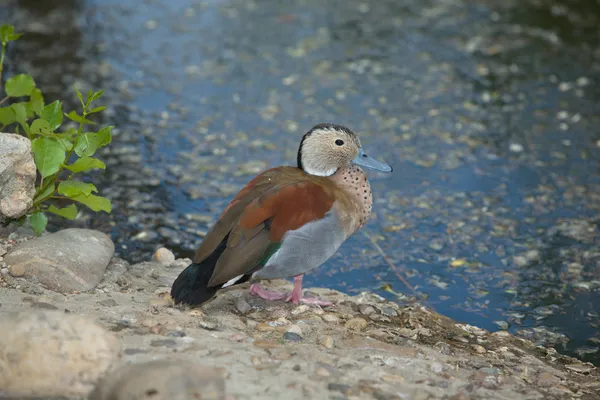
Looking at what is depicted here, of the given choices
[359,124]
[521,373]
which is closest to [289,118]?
[359,124]

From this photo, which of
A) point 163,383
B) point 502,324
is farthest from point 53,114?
point 502,324

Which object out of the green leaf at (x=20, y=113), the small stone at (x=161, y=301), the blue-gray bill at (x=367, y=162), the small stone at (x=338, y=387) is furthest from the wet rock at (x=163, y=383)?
the green leaf at (x=20, y=113)

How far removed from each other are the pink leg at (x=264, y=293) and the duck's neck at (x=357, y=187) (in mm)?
647

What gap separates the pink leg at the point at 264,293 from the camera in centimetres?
551

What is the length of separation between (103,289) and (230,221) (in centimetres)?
89

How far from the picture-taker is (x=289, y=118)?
28.9 feet

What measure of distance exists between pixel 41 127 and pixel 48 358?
6.59 feet

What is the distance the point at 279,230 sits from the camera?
16.7 ft

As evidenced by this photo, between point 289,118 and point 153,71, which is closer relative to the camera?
point 289,118

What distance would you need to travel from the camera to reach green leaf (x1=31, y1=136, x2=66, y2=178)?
5305mm

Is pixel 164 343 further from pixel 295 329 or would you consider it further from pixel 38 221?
pixel 38 221

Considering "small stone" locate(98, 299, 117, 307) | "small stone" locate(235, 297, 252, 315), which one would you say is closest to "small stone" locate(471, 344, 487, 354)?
"small stone" locate(235, 297, 252, 315)

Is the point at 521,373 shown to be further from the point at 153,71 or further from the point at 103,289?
the point at 153,71

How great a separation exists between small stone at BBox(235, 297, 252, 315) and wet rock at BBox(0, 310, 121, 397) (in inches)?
56.5
